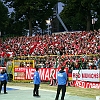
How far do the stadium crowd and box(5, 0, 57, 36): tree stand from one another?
295 inches

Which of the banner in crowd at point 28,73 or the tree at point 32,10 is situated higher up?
the tree at point 32,10

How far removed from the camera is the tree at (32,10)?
2078 inches

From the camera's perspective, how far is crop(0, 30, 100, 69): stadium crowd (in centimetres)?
2440

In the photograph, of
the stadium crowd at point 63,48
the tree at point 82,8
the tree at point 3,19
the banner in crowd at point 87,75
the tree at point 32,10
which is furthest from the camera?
the tree at point 3,19

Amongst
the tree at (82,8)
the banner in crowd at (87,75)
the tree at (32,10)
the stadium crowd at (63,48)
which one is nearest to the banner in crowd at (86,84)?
the banner in crowd at (87,75)

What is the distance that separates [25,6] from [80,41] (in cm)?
2057

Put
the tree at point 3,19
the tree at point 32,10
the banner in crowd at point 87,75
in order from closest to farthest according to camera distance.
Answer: the banner in crowd at point 87,75, the tree at point 32,10, the tree at point 3,19

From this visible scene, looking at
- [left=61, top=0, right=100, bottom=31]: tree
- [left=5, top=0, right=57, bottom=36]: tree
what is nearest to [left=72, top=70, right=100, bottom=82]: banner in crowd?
[left=61, top=0, right=100, bottom=31]: tree

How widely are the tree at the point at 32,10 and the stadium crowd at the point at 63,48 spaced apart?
7487 mm

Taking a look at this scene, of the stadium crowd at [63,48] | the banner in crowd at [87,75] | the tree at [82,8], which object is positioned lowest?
the banner in crowd at [87,75]

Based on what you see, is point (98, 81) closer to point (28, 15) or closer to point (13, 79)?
point (13, 79)

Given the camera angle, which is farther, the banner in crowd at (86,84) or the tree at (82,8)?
the tree at (82,8)

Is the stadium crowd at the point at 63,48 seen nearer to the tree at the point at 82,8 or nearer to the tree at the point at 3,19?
the tree at the point at 82,8

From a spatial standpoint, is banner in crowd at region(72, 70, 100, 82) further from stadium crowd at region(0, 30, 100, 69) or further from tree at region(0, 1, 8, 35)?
tree at region(0, 1, 8, 35)
